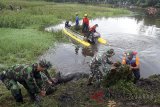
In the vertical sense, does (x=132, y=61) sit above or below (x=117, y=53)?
above

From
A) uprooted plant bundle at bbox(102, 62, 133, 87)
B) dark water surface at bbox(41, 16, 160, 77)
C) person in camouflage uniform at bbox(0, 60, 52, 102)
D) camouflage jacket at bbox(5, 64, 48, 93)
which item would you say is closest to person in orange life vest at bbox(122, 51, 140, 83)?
uprooted plant bundle at bbox(102, 62, 133, 87)

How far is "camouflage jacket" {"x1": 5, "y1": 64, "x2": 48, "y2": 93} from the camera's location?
10086 millimetres

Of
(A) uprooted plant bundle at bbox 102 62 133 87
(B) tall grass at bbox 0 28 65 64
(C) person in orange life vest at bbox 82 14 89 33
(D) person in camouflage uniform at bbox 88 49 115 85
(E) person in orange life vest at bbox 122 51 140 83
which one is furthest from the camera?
(C) person in orange life vest at bbox 82 14 89 33

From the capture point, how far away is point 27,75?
33.1 feet

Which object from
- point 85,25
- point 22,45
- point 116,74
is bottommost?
point 22,45

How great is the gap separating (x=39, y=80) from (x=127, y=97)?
139 inches

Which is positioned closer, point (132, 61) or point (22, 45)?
point (132, 61)

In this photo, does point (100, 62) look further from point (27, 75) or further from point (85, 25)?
point (85, 25)

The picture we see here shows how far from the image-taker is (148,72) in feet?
58.0

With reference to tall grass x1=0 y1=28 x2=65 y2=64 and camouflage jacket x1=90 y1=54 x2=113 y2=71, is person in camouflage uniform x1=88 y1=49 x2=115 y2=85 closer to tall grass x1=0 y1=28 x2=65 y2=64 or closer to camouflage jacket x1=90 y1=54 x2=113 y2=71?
camouflage jacket x1=90 y1=54 x2=113 y2=71

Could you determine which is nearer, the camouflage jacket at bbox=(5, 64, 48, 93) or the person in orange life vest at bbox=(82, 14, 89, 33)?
the camouflage jacket at bbox=(5, 64, 48, 93)

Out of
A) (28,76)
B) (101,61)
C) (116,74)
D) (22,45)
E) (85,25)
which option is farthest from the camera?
(85,25)

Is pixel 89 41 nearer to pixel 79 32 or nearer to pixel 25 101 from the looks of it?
pixel 79 32

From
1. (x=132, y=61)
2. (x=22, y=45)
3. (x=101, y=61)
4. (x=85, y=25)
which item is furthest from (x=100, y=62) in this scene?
(x=85, y=25)
